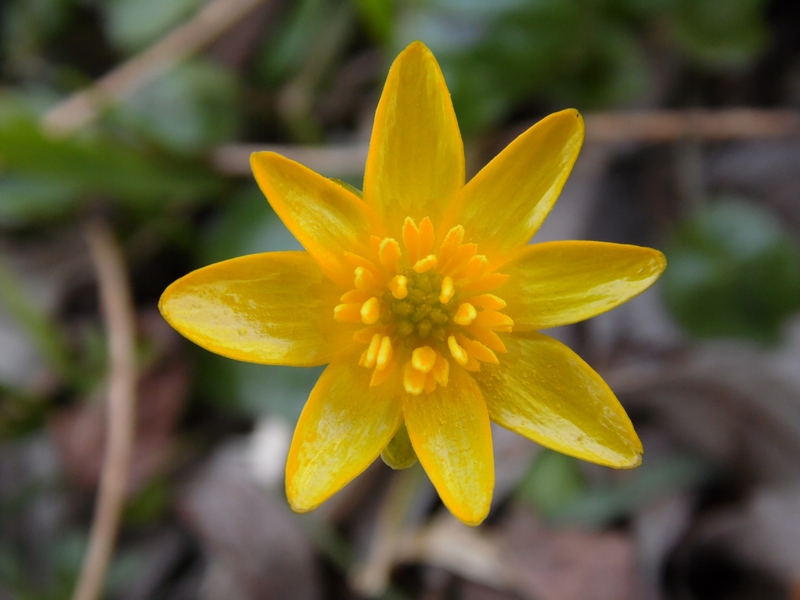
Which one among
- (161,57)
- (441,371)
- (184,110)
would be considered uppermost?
(161,57)

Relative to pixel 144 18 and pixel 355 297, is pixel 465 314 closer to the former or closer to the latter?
pixel 355 297

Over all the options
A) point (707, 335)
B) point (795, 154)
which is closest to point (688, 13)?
point (795, 154)

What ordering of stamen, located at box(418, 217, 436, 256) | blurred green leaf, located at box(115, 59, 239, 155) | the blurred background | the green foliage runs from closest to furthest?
stamen, located at box(418, 217, 436, 256) < the blurred background < the green foliage < blurred green leaf, located at box(115, 59, 239, 155)

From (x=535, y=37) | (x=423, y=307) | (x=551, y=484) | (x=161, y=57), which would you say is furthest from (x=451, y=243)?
(x=161, y=57)

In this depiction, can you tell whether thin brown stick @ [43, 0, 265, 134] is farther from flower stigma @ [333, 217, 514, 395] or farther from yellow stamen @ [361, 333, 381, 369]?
yellow stamen @ [361, 333, 381, 369]

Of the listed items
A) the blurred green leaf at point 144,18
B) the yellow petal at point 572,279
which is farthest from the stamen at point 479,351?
the blurred green leaf at point 144,18

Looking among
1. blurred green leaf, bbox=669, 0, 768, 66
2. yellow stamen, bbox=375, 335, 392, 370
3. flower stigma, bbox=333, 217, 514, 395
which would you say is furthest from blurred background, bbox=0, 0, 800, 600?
yellow stamen, bbox=375, 335, 392, 370

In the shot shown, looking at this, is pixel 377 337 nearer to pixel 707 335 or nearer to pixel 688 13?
pixel 707 335
